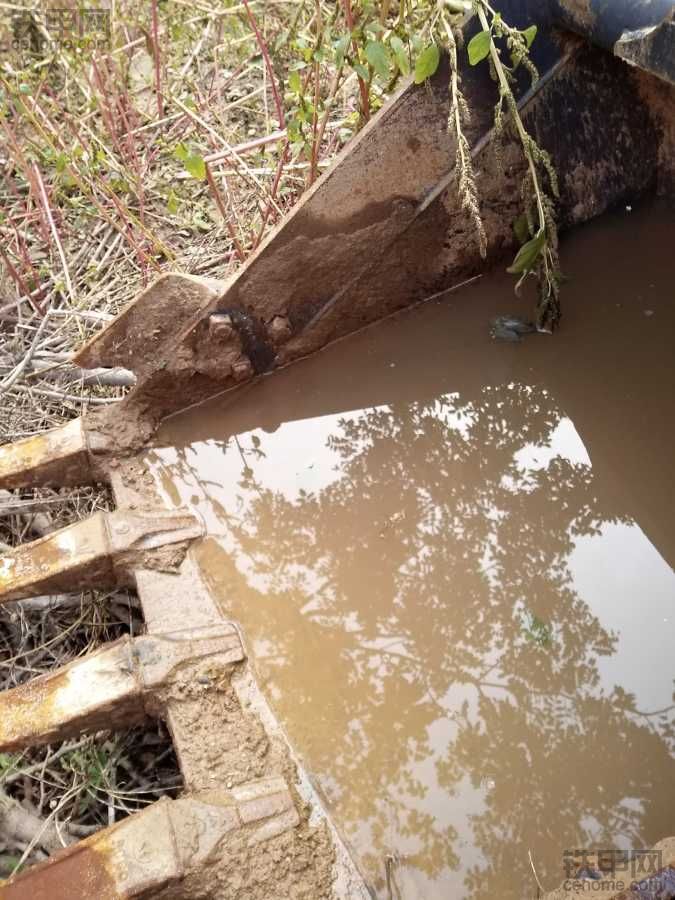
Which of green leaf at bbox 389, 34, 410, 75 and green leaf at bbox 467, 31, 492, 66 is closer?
green leaf at bbox 467, 31, 492, 66

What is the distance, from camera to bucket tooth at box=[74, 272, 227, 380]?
2330mm

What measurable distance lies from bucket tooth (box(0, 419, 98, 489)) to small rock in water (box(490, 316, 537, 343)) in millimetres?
1278

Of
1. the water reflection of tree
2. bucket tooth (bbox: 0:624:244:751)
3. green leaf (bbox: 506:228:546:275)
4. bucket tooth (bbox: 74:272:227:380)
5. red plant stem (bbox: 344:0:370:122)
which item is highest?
red plant stem (bbox: 344:0:370:122)

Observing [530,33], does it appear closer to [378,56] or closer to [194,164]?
[378,56]

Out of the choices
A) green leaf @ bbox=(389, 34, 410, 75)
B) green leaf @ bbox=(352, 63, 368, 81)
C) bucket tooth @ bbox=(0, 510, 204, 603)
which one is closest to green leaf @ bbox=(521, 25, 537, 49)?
green leaf @ bbox=(389, 34, 410, 75)

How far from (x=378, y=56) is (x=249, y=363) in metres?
0.94

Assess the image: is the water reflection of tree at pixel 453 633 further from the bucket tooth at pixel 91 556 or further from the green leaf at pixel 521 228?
the green leaf at pixel 521 228

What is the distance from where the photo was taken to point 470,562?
6.74 feet

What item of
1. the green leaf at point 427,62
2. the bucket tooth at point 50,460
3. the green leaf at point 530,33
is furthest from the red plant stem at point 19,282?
the green leaf at point 530,33

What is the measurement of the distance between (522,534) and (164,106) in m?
2.83

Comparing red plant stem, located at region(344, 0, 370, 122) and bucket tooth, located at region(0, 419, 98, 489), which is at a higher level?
red plant stem, located at region(344, 0, 370, 122)

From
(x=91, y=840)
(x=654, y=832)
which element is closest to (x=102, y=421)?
(x=91, y=840)

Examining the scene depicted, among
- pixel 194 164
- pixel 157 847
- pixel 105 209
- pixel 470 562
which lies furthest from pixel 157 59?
pixel 157 847

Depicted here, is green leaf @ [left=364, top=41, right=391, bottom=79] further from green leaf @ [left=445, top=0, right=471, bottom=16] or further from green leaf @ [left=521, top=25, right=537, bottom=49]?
green leaf @ [left=521, top=25, right=537, bottom=49]
